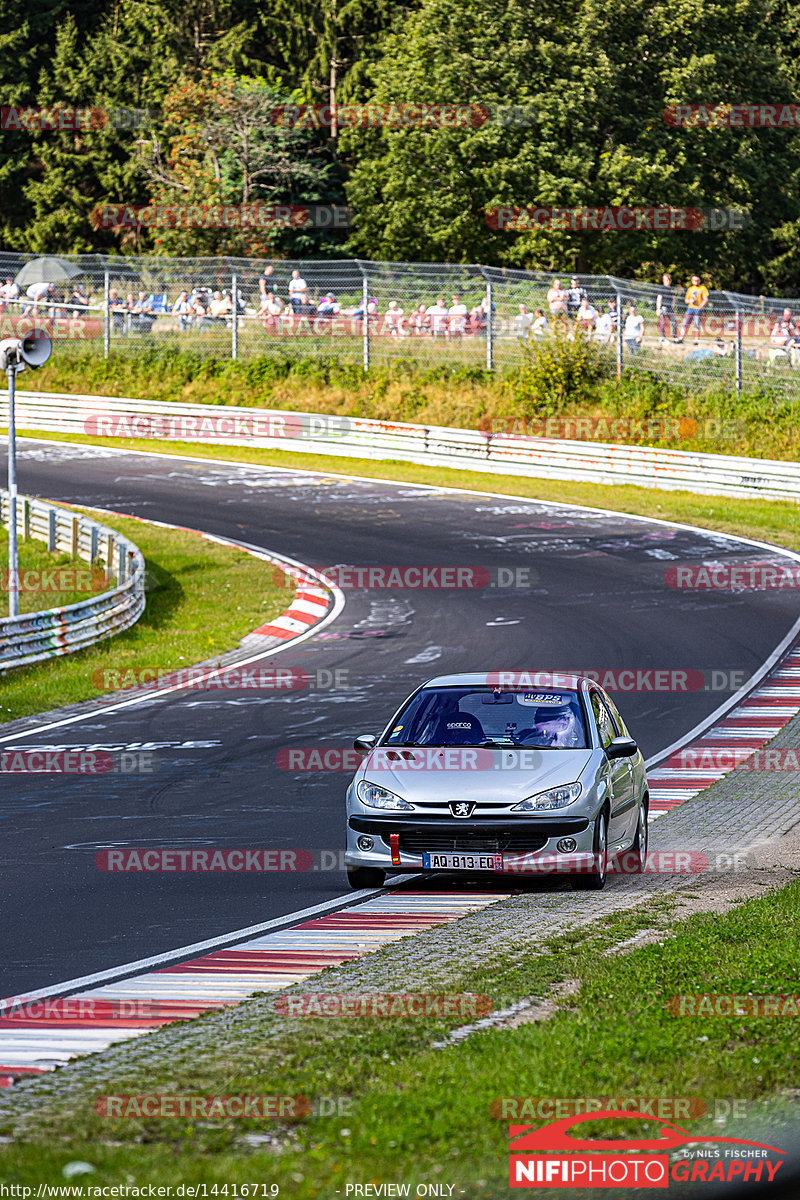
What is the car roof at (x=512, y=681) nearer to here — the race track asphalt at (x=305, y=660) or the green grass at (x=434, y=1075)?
the race track asphalt at (x=305, y=660)

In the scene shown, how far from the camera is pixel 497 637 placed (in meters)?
22.0

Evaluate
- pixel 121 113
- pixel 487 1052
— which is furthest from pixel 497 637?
pixel 121 113

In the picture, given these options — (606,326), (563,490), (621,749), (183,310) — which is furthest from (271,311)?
(621,749)

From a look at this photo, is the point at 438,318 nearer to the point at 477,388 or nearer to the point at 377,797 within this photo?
the point at 477,388

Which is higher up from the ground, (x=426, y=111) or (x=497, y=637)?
(x=426, y=111)

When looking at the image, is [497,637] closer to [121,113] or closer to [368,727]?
[368,727]

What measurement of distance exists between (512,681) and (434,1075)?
20.2 ft

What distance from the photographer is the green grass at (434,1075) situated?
460 cm

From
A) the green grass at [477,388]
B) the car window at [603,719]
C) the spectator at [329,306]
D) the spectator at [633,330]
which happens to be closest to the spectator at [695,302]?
the green grass at [477,388]

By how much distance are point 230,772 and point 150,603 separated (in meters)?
11.4

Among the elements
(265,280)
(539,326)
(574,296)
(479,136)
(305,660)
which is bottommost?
(305,660)

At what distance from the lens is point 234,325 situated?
43938mm

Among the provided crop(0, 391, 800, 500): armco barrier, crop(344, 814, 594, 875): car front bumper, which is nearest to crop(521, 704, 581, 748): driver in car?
crop(344, 814, 594, 875): car front bumper

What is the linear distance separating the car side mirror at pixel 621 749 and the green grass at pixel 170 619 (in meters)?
9.47
